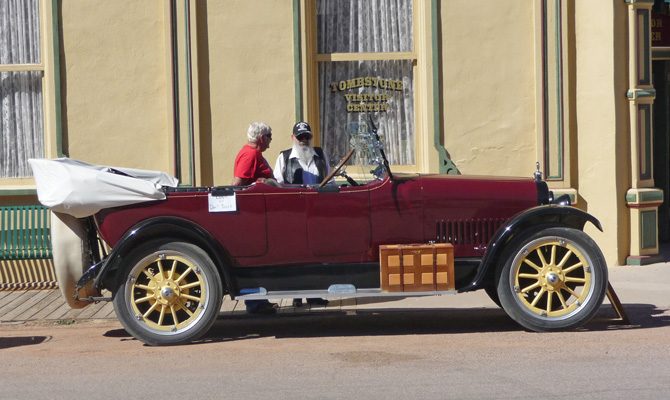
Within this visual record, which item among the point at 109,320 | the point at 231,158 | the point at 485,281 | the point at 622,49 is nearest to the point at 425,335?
the point at 485,281

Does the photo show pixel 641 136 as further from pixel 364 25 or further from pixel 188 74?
pixel 188 74

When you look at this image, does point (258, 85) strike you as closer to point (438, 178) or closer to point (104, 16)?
point (104, 16)

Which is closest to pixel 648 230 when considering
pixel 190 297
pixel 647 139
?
pixel 647 139

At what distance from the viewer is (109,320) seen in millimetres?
8547

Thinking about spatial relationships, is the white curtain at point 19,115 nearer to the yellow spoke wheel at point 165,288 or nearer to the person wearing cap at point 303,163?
the person wearing cap at point 303,163

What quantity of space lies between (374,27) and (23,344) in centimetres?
550

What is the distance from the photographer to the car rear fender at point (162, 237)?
7207 millimetres

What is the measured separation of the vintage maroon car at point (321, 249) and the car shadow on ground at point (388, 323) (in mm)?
421

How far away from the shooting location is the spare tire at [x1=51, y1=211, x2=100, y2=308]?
7.36m

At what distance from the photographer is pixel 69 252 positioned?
7375 millimetres

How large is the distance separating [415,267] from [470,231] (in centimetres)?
57

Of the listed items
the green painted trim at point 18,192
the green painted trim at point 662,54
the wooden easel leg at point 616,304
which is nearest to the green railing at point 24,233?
the green painted trim at point 18,192

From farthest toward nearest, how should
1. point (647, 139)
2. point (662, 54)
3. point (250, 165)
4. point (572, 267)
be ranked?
point (662, 54) < point (647, 139) < point (250, 165) < point (572, 267)

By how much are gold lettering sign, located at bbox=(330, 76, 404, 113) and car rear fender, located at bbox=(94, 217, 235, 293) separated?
13.4ft
